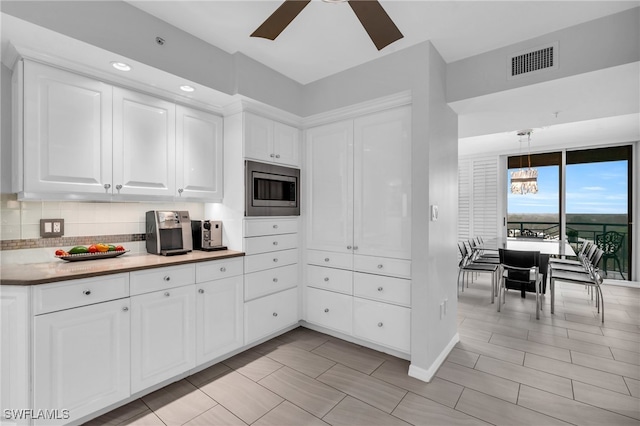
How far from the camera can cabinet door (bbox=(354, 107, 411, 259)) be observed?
2.60 metres

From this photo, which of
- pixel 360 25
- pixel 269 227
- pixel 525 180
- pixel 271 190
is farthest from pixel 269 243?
pixel 525 180

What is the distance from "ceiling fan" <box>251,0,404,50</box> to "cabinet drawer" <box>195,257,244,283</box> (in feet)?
5.77

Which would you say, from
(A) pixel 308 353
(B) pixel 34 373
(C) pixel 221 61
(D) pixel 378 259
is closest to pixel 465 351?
(D) pixel 378 259

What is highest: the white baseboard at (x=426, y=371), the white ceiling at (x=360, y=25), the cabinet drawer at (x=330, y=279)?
the white ceiling at (x=360, y=25)

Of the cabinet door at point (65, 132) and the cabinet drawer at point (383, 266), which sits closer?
the cabinet door at point (65, 132)

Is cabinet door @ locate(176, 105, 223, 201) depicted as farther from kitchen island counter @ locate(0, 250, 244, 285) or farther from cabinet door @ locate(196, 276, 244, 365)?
cabinet door @ locate(196, 276, 244, 365)

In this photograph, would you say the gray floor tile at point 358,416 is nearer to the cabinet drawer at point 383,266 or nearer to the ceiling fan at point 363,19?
the cabinet drawer at point 383,266

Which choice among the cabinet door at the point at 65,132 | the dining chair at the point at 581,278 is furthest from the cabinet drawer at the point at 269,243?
the dining chair at the point at 581,278

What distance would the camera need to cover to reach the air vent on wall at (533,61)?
88.7 inches

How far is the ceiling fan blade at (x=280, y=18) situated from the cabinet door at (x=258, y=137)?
3.27 ft

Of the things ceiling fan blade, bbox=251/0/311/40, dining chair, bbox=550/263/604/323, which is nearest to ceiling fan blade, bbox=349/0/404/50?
ceiling fan blade, bbox=251/0/311/40

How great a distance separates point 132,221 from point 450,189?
2.92m

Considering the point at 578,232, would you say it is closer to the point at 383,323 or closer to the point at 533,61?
the point at 533,61

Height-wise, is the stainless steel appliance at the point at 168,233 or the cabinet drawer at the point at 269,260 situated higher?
the stainless steel appliance at the point at 168,233
